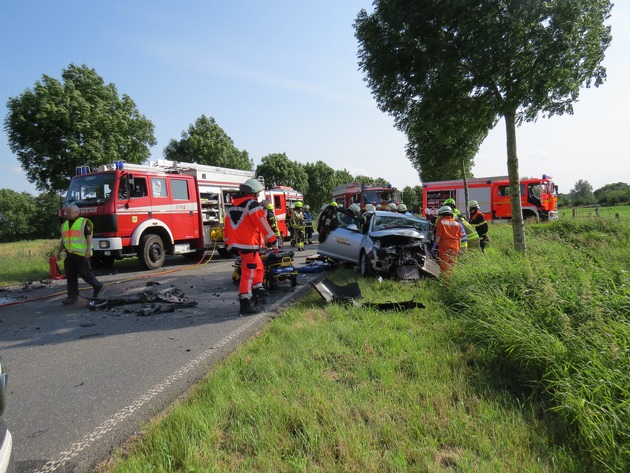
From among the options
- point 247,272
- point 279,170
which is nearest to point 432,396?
point 247,272

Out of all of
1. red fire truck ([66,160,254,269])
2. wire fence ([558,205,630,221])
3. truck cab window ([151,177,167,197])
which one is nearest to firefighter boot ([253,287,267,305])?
red fire truck ([66,160,254,269])

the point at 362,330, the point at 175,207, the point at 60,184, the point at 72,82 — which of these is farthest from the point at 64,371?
the point at 72,82

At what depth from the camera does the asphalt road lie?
257 cm

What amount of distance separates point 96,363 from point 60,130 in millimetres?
20918

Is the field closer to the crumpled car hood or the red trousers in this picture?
the red trousers

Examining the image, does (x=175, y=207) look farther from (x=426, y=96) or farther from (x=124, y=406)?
(x=124, y=406)

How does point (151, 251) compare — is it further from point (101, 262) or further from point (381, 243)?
point (381, 243)

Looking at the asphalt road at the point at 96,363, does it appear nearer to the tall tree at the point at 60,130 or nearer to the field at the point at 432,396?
the field at the point at 432,396

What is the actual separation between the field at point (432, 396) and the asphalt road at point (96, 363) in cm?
33

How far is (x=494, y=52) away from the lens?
6637 mm

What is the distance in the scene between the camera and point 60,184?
20.5 metres

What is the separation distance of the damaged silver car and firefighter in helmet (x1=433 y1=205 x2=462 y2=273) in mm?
264

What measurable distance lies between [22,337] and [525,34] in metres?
8.55

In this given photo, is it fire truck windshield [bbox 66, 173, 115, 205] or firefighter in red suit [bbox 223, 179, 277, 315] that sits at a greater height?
fire truck windshield [bbox 66, 173, 115, 205]
